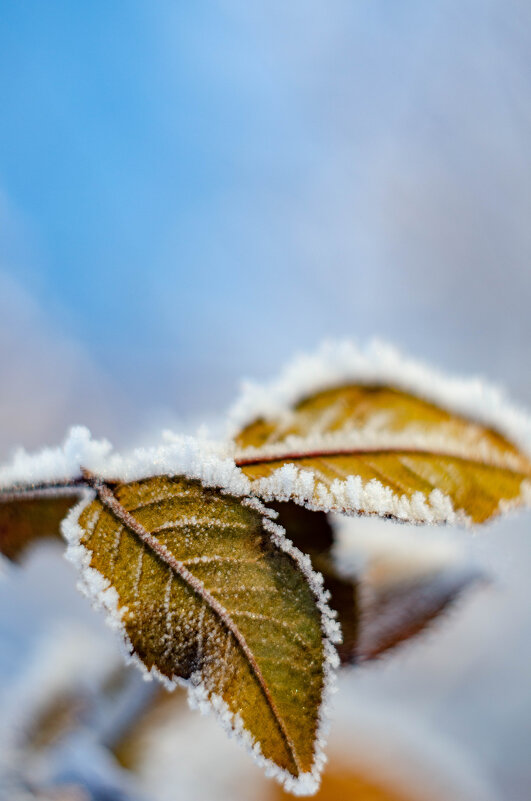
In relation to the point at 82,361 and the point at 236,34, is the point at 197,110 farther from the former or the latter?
the point at 82,361

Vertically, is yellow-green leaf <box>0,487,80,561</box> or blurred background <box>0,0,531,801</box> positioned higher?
blurred background <box>0,0,531,801</box>

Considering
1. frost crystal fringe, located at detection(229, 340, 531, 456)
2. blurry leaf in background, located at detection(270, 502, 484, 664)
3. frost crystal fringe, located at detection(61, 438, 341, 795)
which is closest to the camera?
frost crystal fringe, located at detection(61, 438, 341, 795)

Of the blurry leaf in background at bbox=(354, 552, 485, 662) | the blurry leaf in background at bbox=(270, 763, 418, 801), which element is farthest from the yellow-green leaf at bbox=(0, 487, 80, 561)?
the blurry leaf in background at bbox=(270, 763, 418, 801)

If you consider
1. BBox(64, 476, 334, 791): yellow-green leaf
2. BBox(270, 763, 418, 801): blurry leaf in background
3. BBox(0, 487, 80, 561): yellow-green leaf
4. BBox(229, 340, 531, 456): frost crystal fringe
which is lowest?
BBox(270, 763, 418, 801): blurry leaf in background

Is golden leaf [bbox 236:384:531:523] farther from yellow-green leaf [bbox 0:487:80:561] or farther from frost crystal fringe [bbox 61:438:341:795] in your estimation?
yellow-green leaf [bbox 0:487:80:561]

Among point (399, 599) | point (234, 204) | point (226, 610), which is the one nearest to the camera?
point (226, 610)

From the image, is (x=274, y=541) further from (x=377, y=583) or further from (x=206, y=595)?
(x=377, y=583)

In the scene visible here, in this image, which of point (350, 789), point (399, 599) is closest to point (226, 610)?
point (399, 599)

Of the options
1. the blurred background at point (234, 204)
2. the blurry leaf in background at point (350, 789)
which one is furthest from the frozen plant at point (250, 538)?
the blurred background at point (234, 204)
